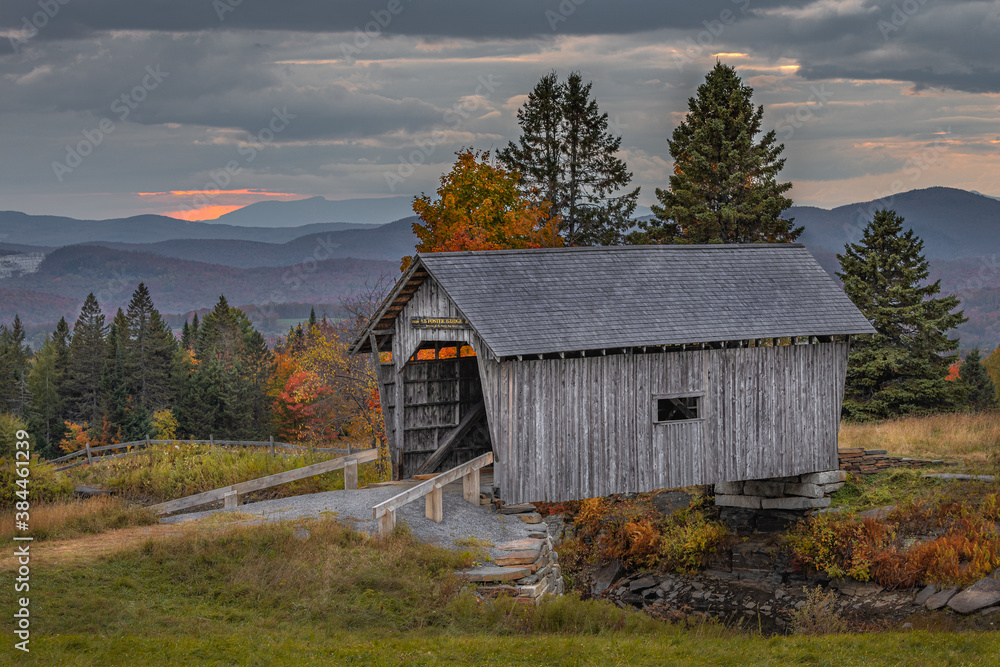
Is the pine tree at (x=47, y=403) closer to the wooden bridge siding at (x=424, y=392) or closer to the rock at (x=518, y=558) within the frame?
the wooden bridge siding at (x=424, y=392)

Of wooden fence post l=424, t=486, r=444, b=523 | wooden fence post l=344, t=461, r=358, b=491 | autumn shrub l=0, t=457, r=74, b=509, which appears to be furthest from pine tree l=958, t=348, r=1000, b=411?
autumn shrub l=0, t=457, r=74, b=509

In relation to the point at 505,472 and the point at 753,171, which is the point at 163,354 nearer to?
the point at 753,171

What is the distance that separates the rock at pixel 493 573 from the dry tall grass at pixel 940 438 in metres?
14.7

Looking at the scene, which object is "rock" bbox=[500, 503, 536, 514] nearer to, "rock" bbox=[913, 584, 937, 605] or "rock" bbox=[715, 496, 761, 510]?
"rock" bbox=[913, 584, 937, 605]

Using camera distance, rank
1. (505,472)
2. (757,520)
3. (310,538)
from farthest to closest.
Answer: (757,520), (505,472), (310,538)

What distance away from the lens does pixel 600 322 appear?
18.5 meters

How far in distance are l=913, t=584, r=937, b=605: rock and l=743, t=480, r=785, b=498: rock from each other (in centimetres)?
538

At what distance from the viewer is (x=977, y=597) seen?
16359 millimetres

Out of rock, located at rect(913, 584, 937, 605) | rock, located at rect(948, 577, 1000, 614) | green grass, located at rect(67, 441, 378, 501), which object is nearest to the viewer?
rock, located at rect(948, 577, 1000, 614)

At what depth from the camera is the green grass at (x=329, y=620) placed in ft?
34.1

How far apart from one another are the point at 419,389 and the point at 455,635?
9.87 metres

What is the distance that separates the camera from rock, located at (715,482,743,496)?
948 inches

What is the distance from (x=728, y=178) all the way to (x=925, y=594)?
25.3 metres

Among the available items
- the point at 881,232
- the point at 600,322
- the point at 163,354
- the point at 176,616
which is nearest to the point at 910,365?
the point at 881,232
